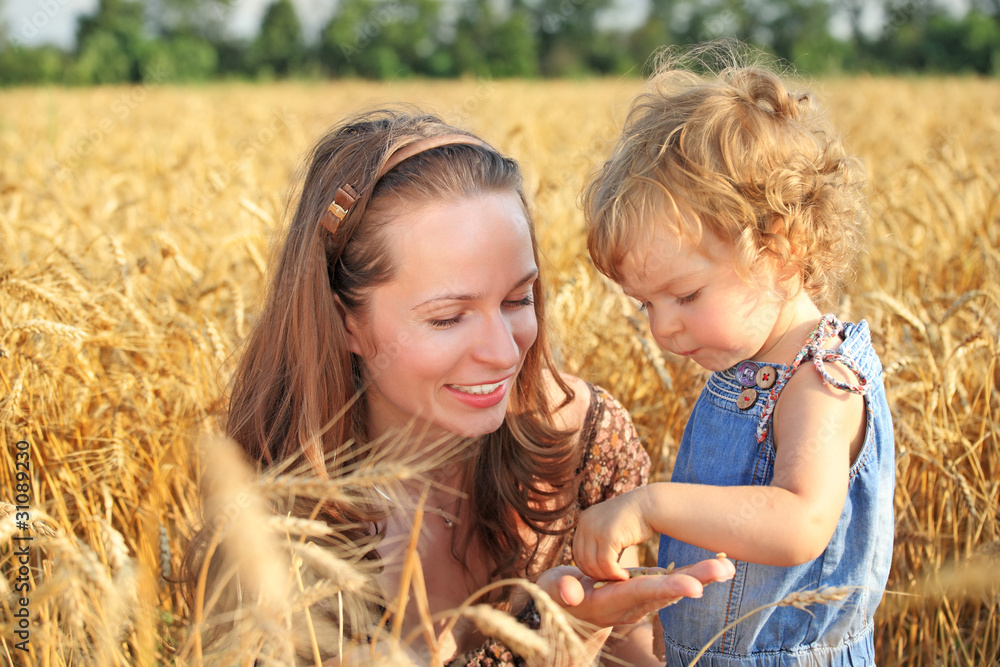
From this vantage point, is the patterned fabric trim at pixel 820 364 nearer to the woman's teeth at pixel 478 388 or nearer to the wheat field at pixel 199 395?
the wheat field at pixel 199 395

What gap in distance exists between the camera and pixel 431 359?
4.72 feet

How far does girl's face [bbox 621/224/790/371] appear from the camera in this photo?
1.28 m

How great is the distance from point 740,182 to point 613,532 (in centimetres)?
64

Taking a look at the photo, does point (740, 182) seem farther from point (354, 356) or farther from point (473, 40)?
point (473, 40)

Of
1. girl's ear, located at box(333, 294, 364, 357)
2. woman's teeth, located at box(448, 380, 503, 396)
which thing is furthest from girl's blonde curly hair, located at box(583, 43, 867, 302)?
girl's ear, located at box(333, 294, 364, 357)

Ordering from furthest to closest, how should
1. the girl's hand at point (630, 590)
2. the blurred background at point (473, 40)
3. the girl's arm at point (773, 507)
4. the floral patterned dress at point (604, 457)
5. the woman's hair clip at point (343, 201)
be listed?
the blurred background at point (473, 40) < the floral patterned dress at point (604, 457) < the woman's hair clip at point (343, 201) < the girl's arm at point (773, 507) < the girl's hand at point (630, 590)

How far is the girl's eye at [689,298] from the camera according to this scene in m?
1.30

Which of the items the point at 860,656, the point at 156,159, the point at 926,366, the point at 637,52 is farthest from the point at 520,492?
the point at 637,52

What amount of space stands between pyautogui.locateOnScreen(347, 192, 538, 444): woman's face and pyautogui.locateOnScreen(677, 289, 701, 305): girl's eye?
329 mm

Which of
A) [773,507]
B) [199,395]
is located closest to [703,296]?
[773,507]

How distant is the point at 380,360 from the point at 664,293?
1.96 ft

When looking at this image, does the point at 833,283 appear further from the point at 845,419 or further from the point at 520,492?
the point at 520,492

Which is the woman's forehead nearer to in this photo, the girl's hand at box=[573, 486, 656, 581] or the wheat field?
the wheat field

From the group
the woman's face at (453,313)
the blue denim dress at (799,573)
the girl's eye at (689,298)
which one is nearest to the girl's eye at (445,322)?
the woman's face at (453,313)
